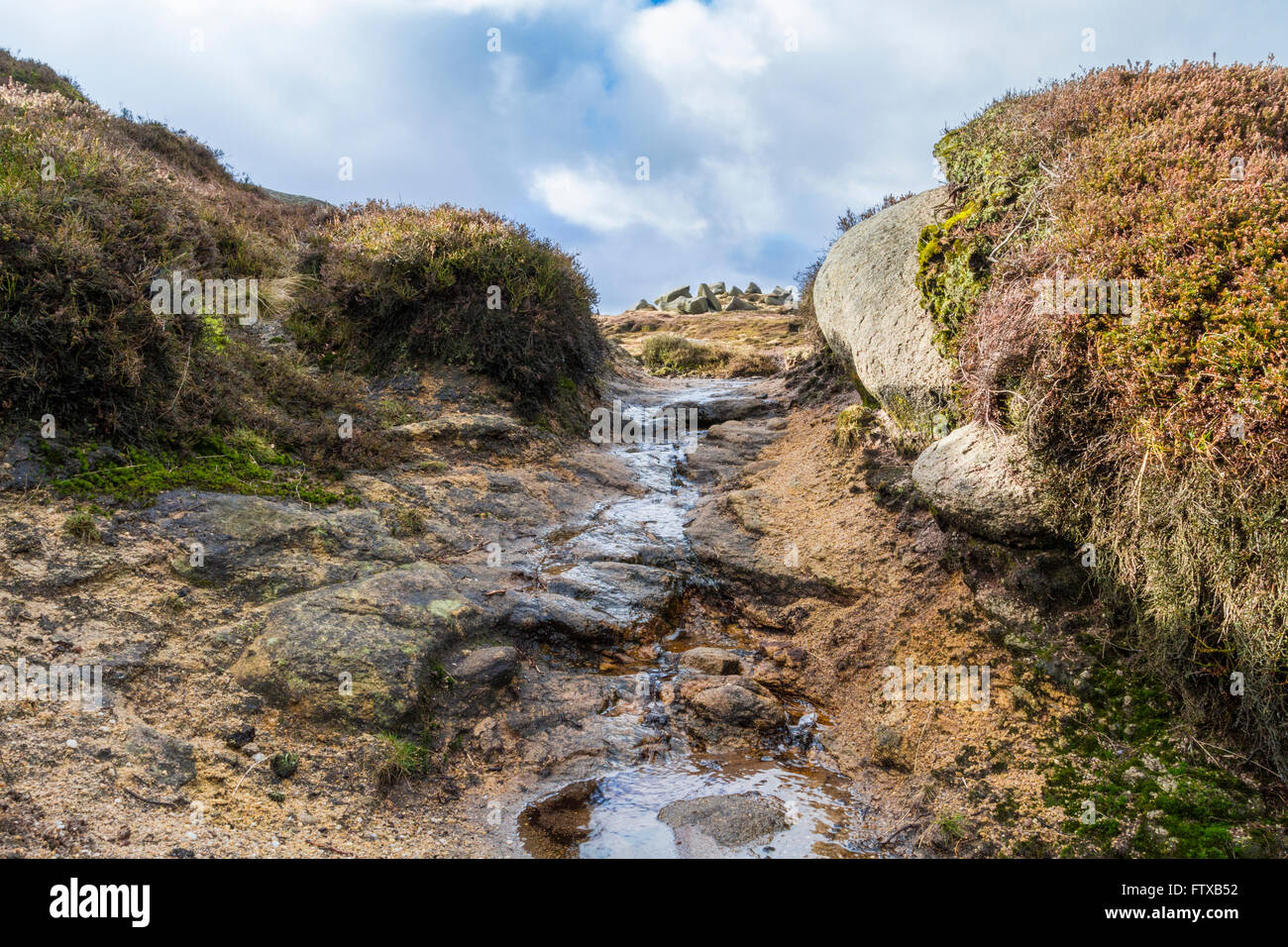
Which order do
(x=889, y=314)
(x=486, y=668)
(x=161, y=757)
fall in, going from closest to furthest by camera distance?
(x=161, y=757)
(x=486, y=668)
(x=889, y=314)

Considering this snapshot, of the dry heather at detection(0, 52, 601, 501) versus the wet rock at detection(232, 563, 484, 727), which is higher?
the dry heather at detection(0, 52, 601, 501)

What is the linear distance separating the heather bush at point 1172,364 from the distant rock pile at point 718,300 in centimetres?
4002

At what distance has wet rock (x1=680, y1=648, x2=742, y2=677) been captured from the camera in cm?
731

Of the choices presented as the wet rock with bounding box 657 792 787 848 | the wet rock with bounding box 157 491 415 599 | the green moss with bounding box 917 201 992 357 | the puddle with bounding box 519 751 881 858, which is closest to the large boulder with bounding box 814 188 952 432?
the green moss with bounding box 917 201 992 357

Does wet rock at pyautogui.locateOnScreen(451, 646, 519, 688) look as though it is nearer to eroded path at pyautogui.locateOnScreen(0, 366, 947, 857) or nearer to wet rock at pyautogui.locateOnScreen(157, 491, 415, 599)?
eroded path at pyautogui.locateOnScreen(0, 366, 947, 857)

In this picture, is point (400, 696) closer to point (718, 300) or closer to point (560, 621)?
point (560, 621)

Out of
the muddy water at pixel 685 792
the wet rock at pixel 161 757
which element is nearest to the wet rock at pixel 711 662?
the muddy water at pixel 685 792

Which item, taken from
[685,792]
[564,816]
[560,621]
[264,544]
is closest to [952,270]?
[560,621]

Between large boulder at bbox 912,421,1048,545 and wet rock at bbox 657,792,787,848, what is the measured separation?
360 centimetres

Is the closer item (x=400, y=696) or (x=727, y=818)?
(x=727, y=818)

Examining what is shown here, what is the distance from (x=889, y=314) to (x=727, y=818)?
8.12 m

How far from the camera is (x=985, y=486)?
23.5 ft

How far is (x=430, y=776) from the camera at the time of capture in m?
5.50

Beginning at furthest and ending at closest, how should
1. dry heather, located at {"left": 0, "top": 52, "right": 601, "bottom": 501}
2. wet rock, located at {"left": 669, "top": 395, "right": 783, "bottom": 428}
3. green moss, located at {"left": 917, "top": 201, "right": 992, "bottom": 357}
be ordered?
wet rock, located at {"left": 669, "top": 395, "right": 783, "bottom": 428} → green moss, located at {"left": 917, "top": 201, "right": 992, "bottom": 357} → dry heather, located at {"left": 0, "top": 52, "right": 601, "bottom": 501}
